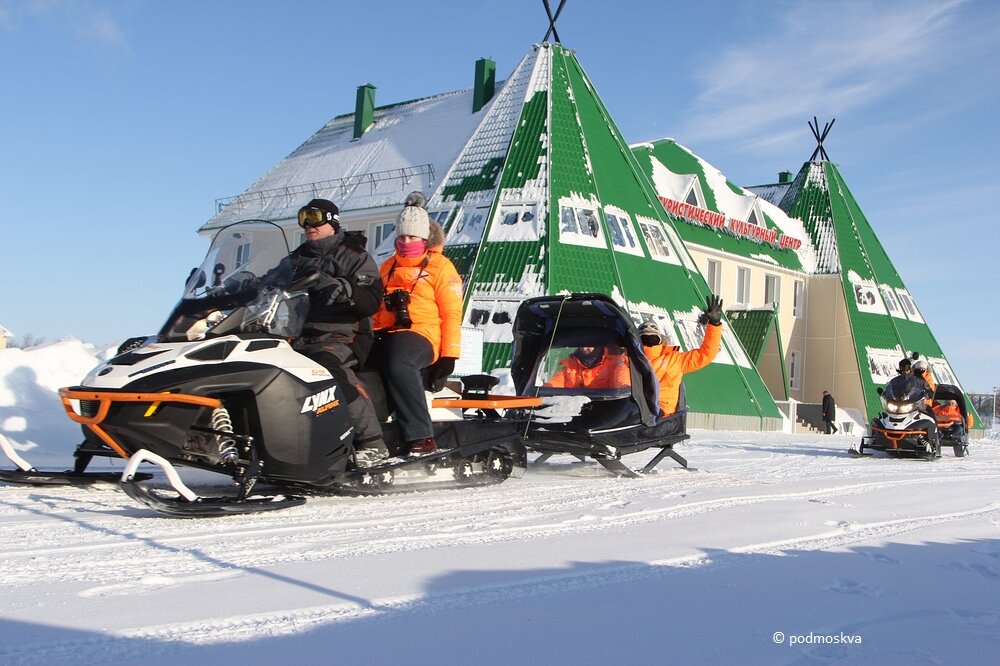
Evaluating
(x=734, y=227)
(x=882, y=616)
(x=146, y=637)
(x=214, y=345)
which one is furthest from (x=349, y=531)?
(x=734, y=227)

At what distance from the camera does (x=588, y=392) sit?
8.66m

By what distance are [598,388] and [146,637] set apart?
6296 mm

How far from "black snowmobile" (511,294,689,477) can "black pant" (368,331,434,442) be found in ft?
6.78

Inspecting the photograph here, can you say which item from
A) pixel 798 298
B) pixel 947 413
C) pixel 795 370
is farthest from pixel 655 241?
pixel 947 413

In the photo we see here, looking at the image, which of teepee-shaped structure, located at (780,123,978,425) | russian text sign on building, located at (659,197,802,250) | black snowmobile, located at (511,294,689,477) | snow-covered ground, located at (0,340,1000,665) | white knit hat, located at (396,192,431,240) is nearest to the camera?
snow-covered ground, located at (0,340,1000,665)

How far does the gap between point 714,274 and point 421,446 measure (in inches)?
1073

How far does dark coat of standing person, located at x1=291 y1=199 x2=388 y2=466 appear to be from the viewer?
581 centimetres

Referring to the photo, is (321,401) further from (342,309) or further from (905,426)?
(905,426)

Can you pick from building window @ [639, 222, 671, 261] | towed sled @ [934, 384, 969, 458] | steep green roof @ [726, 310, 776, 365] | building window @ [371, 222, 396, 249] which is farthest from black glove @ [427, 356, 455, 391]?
steep green roof @ [726, 310, 776, 365]

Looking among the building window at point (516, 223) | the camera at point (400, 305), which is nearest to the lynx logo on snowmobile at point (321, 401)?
the camera at point (400, 305)

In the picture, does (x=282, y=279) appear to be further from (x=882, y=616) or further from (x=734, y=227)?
(x=734, y=227)

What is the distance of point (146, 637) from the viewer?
2.76 metres

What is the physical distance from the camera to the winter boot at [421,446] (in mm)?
6289

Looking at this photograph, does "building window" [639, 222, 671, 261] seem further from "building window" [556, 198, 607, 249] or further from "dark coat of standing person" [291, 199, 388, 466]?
"dark coat of standing person" [291, 199, 388, 466]
